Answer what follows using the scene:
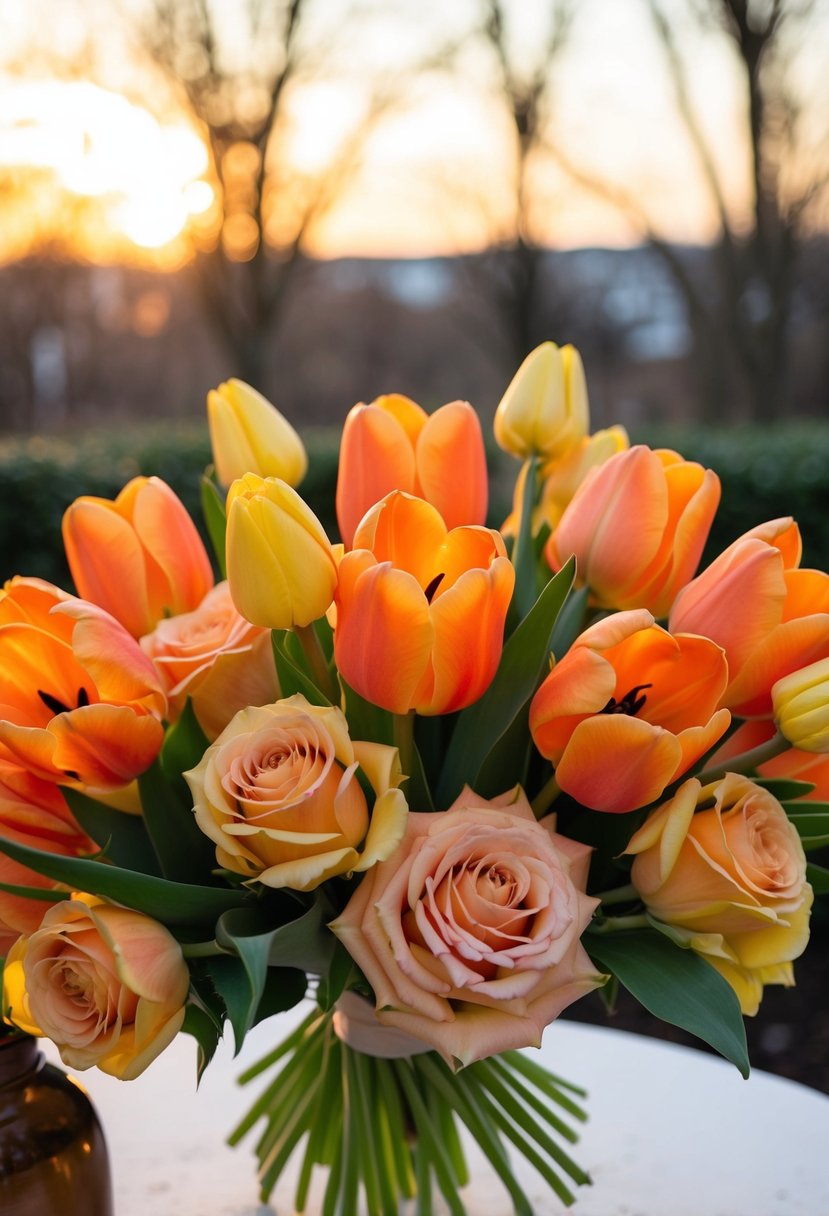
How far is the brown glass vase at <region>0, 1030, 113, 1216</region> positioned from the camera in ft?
2.43

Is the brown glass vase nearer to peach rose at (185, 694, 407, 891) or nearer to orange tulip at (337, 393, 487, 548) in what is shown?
peach rose at (185, 694, 407, 891)

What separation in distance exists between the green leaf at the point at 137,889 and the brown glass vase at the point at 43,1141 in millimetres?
200

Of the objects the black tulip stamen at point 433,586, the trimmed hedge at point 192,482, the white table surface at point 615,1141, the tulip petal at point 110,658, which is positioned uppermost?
the black tulip stamen at point 433,586

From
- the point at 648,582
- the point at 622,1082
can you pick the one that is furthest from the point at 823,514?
the point at 648,582

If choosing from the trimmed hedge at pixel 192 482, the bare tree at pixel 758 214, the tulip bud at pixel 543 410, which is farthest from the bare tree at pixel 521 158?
the tulip bud at pixel 543 410

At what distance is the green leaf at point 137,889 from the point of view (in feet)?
1.94

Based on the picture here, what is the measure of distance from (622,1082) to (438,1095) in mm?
461

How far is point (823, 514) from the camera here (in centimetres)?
384

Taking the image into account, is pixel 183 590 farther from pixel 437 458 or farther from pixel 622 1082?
pixel 622 1082

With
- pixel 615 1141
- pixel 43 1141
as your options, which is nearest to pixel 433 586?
pixel 43 1141

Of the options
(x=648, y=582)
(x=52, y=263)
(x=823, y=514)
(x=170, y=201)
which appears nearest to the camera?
(x=648, y=582)

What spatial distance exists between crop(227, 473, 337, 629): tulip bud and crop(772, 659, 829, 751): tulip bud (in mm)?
255

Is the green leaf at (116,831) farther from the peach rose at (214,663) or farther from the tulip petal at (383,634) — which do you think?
the tulip petal at (383,634)

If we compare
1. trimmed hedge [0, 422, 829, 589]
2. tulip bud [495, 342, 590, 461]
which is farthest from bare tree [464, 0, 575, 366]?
tulip bud [495, 342, 590, 461]
